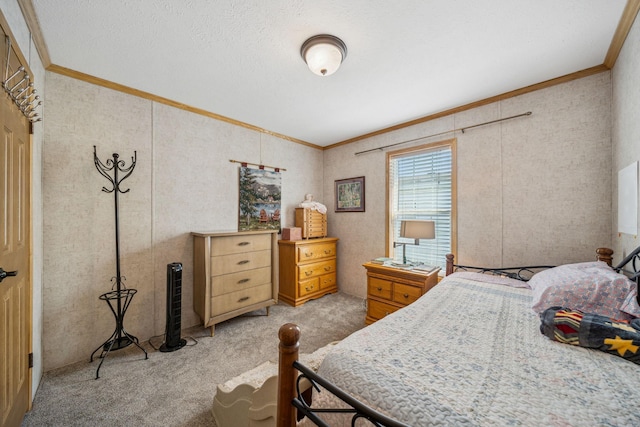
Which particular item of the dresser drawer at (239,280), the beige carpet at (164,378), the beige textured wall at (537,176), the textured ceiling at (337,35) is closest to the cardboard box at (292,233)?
the dresser drawer at (239,280)

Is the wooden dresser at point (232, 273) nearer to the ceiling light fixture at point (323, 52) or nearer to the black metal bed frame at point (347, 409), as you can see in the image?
the ceiling light fixture at point (323, 52)

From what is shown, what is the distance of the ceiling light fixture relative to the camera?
174 cm

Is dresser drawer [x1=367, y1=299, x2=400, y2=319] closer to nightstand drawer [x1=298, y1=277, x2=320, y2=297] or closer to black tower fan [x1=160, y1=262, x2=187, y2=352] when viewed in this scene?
nightstand drawer [x1=298, y1=277, x2=320, y2=297]

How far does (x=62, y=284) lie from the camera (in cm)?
215

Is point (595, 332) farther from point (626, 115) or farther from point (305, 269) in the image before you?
point (305, 269)

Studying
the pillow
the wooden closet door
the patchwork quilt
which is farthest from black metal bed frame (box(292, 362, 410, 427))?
the wooden closet door

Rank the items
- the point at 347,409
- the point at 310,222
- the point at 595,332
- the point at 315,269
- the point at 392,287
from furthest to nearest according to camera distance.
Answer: the point at 310,222 → the point at 315,269 → the point at 392,287 → the point at 595,332 → the point at 347,409

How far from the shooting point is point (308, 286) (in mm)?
3689

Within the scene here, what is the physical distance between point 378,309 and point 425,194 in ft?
5.37

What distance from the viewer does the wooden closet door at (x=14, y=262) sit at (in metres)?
1.24

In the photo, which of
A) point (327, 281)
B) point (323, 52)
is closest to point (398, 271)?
point (327, 281)

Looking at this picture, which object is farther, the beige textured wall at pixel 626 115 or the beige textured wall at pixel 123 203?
the beige textured wall at pixel 123 203

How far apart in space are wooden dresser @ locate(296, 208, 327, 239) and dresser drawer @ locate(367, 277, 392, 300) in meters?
1.35

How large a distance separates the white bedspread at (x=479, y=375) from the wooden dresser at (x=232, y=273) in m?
1.98
